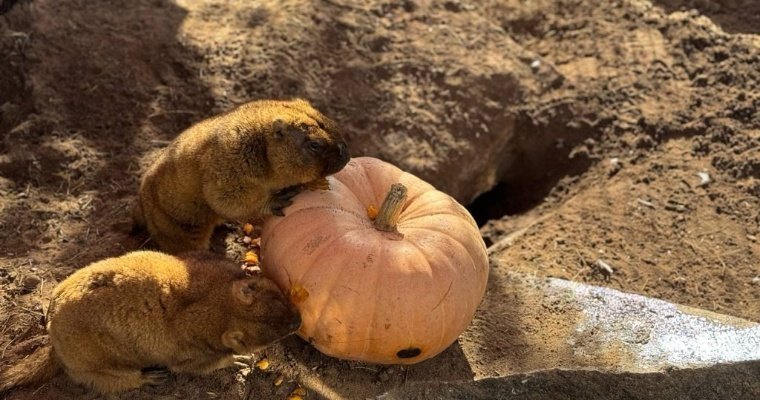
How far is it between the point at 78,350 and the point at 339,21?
478 cm

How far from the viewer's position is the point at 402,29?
313 inches

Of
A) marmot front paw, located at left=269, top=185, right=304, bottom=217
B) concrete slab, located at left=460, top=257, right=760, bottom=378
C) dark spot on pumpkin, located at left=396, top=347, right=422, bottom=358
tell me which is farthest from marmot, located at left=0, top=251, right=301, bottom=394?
concrete slab, located at left=460, top=257, right=760, bottom=378

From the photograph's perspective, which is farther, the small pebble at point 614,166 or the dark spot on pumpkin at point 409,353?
the small pebble at point 614,166

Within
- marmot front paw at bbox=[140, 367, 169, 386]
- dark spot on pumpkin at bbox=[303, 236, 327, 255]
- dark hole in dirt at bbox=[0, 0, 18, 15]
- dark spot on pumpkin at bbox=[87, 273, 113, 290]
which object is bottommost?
marmot front paw at bbox=[140, 367, 169, 386]

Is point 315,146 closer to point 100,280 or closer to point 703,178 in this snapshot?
point 100,280

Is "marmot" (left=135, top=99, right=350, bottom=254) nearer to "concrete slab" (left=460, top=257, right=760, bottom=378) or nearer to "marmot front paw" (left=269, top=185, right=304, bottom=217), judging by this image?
"marmot front paw" (left=269, top=185, right=304, bottom=217)

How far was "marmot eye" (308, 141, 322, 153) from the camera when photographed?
4.57 m

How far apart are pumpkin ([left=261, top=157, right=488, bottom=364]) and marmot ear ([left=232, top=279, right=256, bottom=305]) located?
321 millimetres

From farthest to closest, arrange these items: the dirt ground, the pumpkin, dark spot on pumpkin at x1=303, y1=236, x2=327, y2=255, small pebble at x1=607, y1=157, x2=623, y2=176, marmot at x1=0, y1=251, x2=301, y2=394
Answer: small pebble at x1=607, y1=157, x2=623, y2=176
the dirt ground
dark spot on pumpkin at x1=303, y1=236, x2=327, y2=255
the pumpkin
marmot at x1=0, y1=251, x2=301, y2=394

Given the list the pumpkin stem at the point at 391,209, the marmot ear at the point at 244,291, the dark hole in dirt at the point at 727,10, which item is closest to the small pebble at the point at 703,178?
the dark hole in dirt at the point at 727,10

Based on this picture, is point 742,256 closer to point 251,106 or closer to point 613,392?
point 613,392

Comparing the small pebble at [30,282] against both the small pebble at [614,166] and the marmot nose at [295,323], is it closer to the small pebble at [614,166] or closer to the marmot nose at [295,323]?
the marmot nose at [295,323]

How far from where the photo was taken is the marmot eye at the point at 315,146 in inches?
180

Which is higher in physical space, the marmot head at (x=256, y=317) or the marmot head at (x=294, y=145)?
the marmot head at (x=294, y=145)
